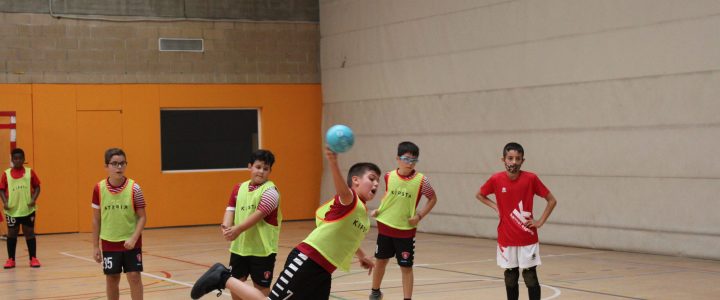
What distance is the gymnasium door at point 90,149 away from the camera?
23.0 metres

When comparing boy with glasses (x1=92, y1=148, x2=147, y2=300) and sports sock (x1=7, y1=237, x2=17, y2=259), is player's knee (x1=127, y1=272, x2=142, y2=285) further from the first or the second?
sports sock (x1=7, y1=237, x2=17, y2=259)

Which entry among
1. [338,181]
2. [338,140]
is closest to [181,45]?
[338,181]

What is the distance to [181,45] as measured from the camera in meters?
23.9

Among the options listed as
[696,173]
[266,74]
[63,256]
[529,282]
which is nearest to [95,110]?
[266,74]

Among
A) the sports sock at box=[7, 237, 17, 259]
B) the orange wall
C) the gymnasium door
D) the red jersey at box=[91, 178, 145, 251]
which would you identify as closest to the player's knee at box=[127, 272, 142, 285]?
the red jersey at box=[91, 178, 145, 251]

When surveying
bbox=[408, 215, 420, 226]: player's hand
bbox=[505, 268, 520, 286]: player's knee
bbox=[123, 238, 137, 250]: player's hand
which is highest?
bbox=[408, 215, 420, 226]: player's hand

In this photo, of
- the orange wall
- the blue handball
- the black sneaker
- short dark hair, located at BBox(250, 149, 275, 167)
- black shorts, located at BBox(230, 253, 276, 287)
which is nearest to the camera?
the blue handball

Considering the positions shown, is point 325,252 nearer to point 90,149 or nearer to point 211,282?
point 211,282

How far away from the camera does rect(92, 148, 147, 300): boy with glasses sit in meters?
9.55

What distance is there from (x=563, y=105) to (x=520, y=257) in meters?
8.71

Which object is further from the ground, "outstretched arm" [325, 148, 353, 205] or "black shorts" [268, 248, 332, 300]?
"outstretched arm" [325, 148, 353, 205]

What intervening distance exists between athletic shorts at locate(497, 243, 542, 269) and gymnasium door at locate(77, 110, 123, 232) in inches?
608

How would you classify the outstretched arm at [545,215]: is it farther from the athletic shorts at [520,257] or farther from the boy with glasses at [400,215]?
the boy with glasses at [400,215]

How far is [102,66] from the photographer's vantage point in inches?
907
